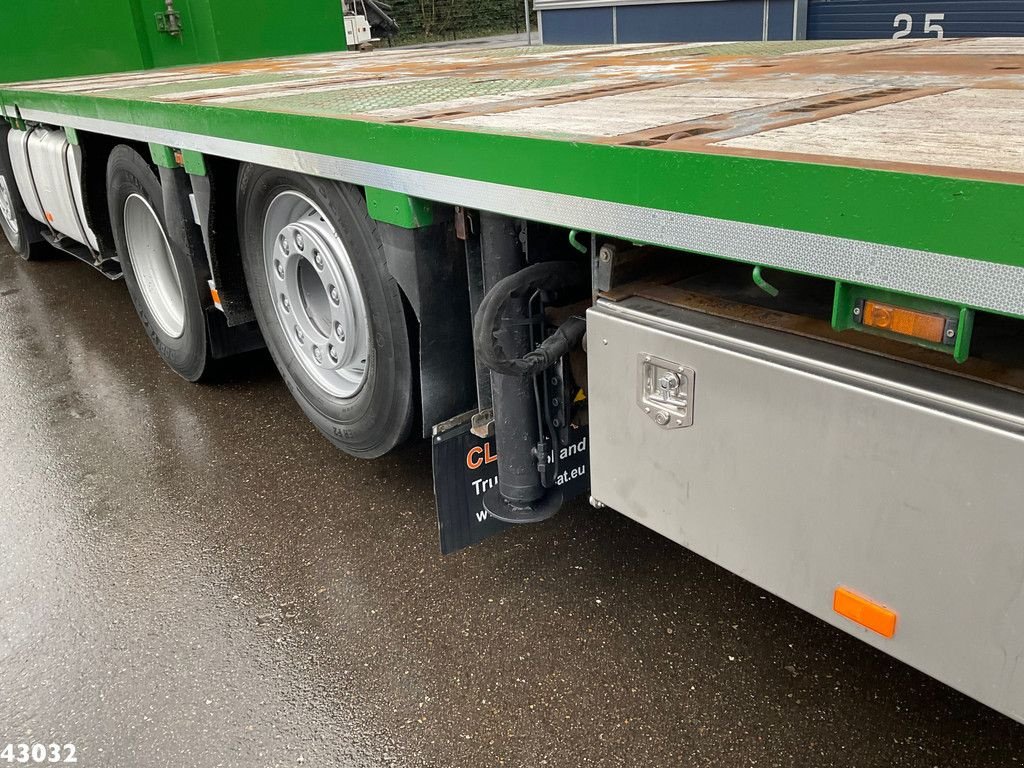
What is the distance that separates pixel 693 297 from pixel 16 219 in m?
6.01

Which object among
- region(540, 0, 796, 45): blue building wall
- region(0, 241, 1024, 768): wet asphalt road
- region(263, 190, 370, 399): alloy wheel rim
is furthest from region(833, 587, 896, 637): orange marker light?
region(540, 0, 796, 45): blue building wall

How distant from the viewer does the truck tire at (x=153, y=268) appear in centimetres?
357

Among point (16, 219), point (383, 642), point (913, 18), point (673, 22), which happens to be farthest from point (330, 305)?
point (673, 22)

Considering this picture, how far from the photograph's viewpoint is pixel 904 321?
49.7 inches

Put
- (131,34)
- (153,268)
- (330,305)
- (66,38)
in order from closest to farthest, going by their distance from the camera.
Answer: (330,305)
(153,268)
(66,38)
(131,34)

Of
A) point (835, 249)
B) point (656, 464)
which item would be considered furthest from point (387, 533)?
point (835, 249)

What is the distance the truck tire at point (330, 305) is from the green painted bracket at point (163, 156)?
1.34ft

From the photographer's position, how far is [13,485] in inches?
129

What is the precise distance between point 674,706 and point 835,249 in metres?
1.27

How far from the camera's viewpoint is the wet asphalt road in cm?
200

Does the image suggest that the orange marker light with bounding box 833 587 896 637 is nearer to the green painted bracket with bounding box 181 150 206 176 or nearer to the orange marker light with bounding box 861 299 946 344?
the orange marker light with bounding box 861 299 946 344

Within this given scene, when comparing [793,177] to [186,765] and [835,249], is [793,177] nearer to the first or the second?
[835,249]

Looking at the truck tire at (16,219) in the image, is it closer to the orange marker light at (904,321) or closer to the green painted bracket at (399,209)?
the green painted bracket at (399,209)

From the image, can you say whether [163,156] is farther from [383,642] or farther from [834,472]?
[834,472]
